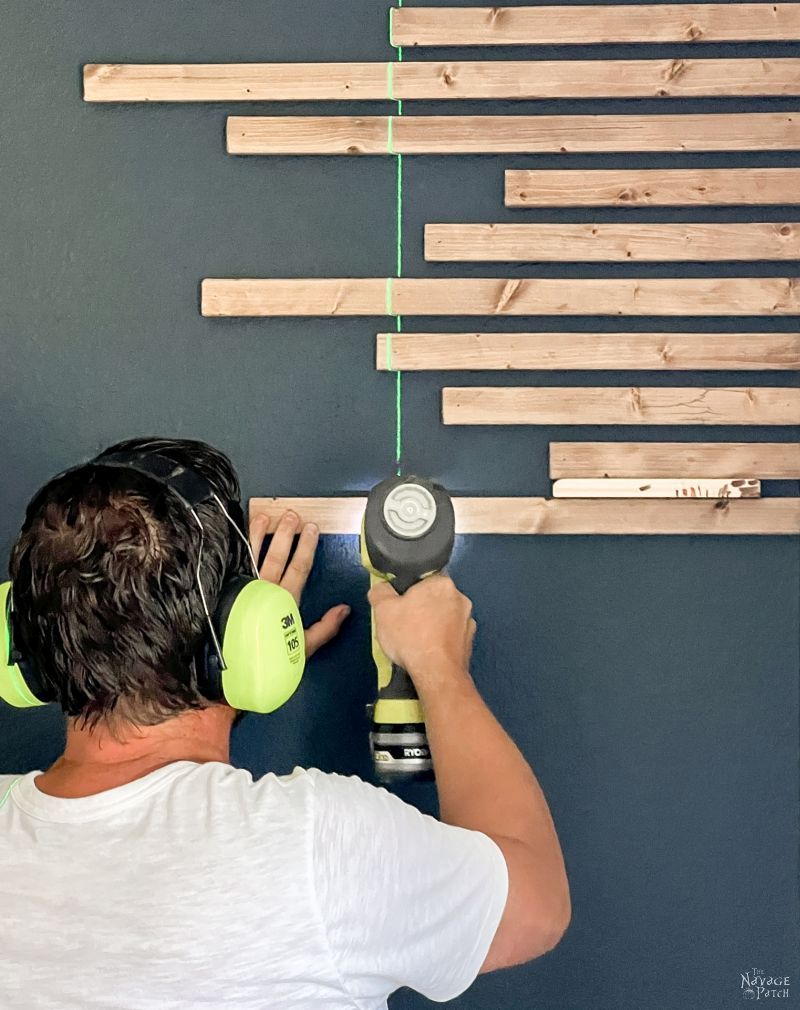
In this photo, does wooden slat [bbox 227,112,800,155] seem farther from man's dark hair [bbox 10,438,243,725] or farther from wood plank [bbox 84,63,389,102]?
man's dark hair [bbox 10,438,243,725]

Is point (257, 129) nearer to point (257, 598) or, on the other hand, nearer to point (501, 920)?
point (257, 598)

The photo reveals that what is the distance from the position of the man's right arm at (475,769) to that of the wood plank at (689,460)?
1.40 feet

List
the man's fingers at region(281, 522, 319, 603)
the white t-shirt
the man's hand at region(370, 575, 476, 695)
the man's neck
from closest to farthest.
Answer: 1. the white t-shirt
2. the man's neck
3. the man's hand at region(370, 575, 476, 695)
4. the man's fingers at region(281, 522, 319, 603)

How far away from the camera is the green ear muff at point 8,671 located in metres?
1.19

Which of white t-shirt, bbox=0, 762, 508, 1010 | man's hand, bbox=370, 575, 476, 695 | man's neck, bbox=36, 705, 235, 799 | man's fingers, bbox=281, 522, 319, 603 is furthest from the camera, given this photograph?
man's fingers, bbox=281, 522, 319, 603

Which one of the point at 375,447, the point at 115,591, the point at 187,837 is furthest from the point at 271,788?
the point at 375,447

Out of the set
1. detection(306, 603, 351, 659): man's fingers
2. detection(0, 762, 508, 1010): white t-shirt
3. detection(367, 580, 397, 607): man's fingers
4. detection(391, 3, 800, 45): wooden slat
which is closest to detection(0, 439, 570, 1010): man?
detection(0, 762, 508, 1010): white t-shirt

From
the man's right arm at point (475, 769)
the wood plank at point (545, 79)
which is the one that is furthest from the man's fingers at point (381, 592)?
the wood plank at point (545, 79)

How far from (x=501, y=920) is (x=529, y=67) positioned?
1349 millimetres

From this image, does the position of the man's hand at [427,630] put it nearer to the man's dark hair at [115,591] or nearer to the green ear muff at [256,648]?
the green ear muff at [256,648]

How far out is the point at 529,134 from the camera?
1698mm

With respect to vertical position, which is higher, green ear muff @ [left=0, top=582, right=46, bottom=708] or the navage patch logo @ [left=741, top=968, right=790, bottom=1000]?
green ear muff @ [left=0, top=582, right=46, bottom=708]

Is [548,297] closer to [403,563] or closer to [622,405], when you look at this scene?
[622,405]

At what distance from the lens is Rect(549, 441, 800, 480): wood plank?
1.69m
